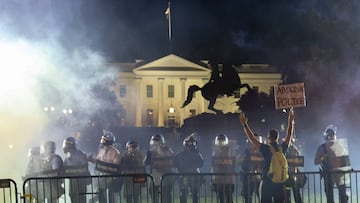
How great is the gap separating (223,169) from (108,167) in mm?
2373

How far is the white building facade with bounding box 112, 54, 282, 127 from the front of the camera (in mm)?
45906

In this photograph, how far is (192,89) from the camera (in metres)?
17.6

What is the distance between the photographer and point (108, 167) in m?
10.0

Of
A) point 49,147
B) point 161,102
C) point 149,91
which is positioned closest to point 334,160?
point 49,147

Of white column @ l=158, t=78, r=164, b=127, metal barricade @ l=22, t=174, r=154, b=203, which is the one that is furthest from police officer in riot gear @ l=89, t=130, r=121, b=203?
white column @ l=158, t=78, r=164, b=127

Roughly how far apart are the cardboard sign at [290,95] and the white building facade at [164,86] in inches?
1387

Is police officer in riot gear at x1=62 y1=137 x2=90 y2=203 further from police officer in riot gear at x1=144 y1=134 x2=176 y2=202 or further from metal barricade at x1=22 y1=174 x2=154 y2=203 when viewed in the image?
police officer in riot gear at x1=144 y1=134 x2=176 y2=202

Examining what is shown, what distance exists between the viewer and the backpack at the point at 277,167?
7.89 meters

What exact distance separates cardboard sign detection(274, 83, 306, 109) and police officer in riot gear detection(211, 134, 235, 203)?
67.2 inches

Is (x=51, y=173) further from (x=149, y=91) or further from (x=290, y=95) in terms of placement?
(x=149, y=91)

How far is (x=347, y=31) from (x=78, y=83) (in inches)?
567

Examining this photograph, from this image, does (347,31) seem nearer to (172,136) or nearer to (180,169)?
(172,136)

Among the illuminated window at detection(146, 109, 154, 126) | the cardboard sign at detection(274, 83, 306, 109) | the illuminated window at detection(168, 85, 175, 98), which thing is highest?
the illuminated window at detection(168, 85, 175, 98)

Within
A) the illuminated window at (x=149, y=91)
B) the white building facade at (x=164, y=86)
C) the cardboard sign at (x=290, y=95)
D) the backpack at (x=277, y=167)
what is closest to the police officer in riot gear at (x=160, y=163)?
the cardboard sign at (x=290, y=95)
